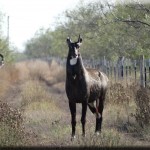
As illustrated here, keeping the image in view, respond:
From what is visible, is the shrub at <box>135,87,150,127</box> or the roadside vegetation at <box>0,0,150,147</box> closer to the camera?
the roadside vegetation at <box>0,0,150,147</box>

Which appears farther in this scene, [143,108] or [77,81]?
[143,108]

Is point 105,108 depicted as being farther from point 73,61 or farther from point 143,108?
point 73,61

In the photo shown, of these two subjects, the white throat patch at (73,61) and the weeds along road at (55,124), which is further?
the white throat patch at (73,61)

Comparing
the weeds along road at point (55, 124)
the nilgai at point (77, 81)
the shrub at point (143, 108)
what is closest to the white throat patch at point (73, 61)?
the nilgai at point (77, 81)

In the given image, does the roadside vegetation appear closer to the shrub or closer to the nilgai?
the shrub

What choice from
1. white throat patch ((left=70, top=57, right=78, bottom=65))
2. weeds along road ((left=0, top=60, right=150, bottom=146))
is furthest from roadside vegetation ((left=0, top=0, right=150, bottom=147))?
white throat patch ((left=70, top=57, right=78, bottom=65))

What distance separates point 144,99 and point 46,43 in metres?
66.8

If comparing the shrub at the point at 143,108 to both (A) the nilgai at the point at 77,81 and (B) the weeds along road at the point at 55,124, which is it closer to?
(B) the weeds along road at the point at 55,124

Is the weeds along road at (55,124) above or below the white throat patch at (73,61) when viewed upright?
below

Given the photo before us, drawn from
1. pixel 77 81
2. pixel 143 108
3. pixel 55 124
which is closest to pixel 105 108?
pixel 55 124

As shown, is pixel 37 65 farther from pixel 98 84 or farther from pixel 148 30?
pixel 98 84

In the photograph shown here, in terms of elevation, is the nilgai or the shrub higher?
the nilgai

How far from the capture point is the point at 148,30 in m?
15.4

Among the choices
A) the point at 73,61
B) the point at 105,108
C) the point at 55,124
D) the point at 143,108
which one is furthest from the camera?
the point at 105,108
